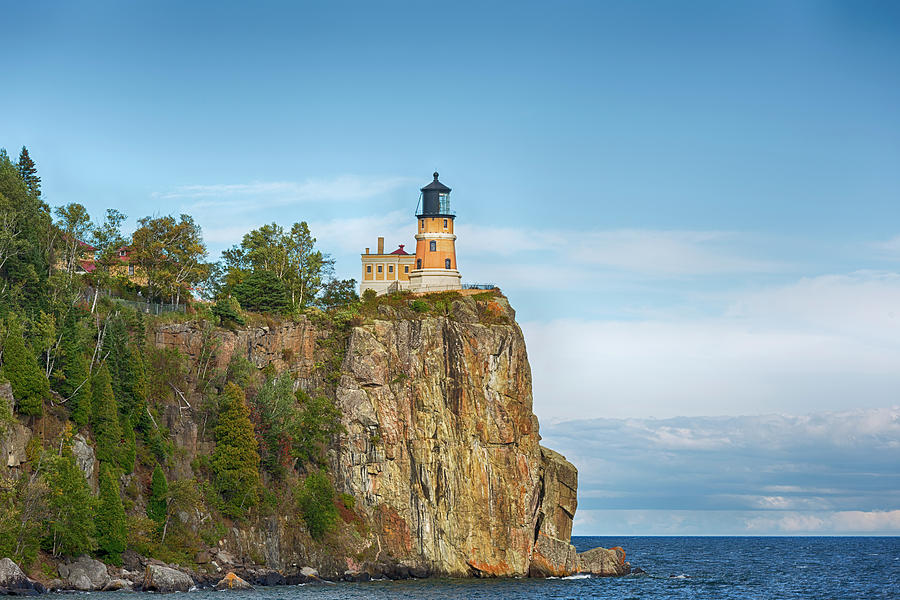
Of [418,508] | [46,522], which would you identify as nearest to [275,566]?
[418,508]

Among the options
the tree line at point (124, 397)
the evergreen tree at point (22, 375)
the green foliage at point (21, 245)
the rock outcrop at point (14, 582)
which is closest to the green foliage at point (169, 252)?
the tree line at point (124, 397)

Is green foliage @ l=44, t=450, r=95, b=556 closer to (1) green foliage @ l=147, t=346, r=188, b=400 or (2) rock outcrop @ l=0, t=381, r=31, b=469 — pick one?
(2) rock outcrop @ l=0, t=381, r=31, b=469

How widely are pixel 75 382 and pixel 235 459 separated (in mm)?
16045

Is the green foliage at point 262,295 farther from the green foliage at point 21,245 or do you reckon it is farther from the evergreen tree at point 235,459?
the green foliage at point 21,245

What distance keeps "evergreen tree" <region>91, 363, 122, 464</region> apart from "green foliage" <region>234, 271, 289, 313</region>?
91.7ft

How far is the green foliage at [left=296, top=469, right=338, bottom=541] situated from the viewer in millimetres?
103812

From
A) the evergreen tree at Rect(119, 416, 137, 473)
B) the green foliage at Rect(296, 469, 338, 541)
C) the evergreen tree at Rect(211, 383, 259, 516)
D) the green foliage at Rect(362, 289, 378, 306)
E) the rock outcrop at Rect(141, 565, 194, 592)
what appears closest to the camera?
the rock outcrop at Rect(141, 565, 194, 592)

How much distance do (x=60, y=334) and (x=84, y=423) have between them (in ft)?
23.4

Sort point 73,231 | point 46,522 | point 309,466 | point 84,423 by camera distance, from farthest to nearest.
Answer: point 309,466 → point 73,231 → point 84,423 → point 46,522

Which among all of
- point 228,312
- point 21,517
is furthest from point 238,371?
point 21,517

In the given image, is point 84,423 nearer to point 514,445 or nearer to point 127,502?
point 127,502

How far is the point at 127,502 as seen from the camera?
91.0m

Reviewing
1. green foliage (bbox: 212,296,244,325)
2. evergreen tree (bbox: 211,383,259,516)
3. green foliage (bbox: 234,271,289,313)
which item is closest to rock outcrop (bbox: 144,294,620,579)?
green foliage (bbox: 212,296,244,325)

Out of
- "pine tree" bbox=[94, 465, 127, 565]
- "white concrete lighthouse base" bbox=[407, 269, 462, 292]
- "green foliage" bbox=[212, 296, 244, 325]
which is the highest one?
"white concrete lighthouse base" bbox=[407, 269, 462, 292]
